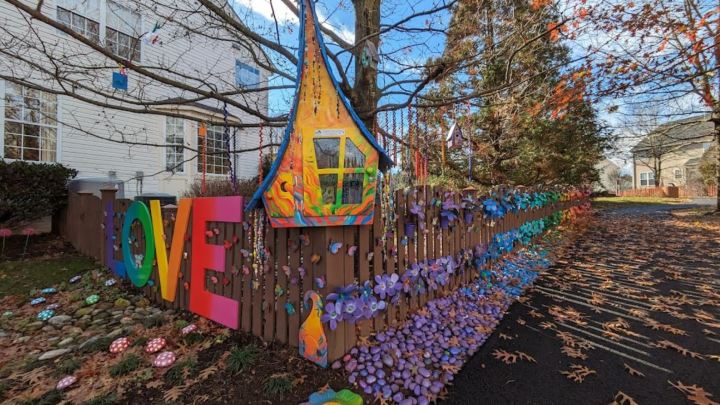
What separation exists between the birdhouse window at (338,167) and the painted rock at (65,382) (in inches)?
92.0

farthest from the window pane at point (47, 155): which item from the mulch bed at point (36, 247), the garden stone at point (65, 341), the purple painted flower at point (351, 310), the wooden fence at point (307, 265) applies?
the purple painted flower at point (351, 310)

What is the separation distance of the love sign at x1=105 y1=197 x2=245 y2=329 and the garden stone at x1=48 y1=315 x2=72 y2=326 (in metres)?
0.70

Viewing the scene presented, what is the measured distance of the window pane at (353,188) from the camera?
238 cm

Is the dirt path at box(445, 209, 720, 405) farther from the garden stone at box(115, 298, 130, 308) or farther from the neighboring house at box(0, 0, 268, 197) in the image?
the neighboring house at box(0, 0, 268, 197)

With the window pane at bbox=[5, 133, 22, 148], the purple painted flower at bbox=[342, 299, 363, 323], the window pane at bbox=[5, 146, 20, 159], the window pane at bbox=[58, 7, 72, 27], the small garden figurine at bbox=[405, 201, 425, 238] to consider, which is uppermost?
the window pane at bbox=[58, 7, 72, 27]

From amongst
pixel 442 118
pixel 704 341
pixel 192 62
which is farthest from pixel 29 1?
A: pixel 704 341

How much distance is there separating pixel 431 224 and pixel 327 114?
1.73 meters

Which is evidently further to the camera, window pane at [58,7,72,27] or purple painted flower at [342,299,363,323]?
window pane at [58,7,72,27]

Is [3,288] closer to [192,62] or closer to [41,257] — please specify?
[41,257]

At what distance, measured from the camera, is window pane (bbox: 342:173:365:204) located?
2.38m

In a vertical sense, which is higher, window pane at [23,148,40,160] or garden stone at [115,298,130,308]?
window pane at [23,148,40,160]

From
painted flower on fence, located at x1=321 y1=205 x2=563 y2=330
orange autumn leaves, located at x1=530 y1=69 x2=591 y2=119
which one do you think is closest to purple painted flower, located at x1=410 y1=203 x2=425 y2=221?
painted flower on fence, located at x1=321 y1=205 x2=563 y2=330

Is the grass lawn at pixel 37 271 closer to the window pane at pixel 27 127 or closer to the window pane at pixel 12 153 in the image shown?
the window pane at pixel 12 153

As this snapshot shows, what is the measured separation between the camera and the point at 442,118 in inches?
411
